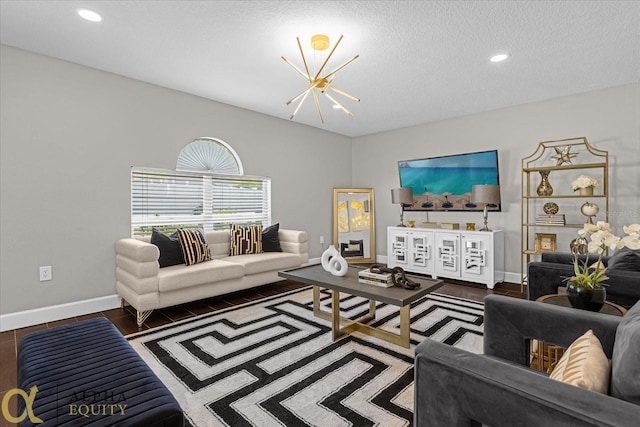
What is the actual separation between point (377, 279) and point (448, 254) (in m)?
2.57

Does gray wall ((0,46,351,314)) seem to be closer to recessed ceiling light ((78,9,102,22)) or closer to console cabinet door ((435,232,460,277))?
recessed ceiling light ((78,9,102,22))

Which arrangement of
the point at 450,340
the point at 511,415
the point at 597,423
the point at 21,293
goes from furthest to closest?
1. the point at 21,293
2. the point at 450,340
3. the point at 511,415
4. the point at 597,423

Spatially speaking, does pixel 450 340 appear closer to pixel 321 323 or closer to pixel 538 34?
pixel 321 323

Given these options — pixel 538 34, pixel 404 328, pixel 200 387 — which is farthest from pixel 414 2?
pixel 200 387

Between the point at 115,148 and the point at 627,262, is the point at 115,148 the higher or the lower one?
the higher one

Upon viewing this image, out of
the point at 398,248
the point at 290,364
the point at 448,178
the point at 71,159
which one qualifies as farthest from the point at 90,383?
the point at 448,178

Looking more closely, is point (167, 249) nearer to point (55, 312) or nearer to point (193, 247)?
point (193, 247)

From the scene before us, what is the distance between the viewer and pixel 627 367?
0.89m

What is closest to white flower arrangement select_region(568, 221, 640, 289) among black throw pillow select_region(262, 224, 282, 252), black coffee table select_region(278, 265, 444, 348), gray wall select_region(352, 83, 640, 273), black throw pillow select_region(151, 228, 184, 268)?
black coffee table select_region(278, 265, 444, 348)

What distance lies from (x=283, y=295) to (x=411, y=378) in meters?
2.09

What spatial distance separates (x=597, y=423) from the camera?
76 centimetres

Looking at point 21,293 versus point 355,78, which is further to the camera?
point 355,78

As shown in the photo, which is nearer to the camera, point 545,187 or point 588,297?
point 588,297

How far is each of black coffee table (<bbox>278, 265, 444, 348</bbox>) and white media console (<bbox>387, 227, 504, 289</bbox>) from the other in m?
2.07
